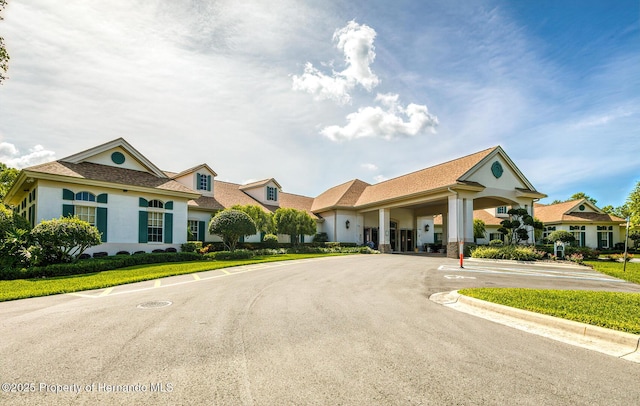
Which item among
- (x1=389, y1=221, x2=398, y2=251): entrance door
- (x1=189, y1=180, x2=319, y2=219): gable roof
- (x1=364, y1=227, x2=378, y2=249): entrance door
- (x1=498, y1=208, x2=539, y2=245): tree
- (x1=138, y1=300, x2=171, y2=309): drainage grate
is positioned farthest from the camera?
(x1=389, y1=221, x2=398, y2=251): entrance door

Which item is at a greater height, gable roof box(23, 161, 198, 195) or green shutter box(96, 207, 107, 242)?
gable roof box(23, 161, 198, 195)

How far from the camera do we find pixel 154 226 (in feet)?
72.0

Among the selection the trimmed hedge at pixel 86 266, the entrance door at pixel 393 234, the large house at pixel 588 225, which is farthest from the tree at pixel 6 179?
the large house at pixel 588 225

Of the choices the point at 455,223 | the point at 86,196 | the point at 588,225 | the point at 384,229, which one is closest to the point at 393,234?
the point at 384,229

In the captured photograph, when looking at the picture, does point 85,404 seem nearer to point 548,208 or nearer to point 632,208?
point 632,208

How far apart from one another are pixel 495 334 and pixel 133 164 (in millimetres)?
23141

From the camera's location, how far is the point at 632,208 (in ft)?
109

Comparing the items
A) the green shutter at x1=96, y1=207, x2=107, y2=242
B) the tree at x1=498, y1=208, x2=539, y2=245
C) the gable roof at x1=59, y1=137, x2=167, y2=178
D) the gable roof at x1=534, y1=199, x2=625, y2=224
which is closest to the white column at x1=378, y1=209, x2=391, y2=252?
the tree at x1=498, y1=208, x2=539, y2=245

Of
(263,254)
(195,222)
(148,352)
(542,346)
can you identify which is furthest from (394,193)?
(148,352)

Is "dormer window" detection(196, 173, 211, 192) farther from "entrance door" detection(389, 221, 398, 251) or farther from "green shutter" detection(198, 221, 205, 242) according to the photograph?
"entrance door" detection(389, 221, 398, 251)

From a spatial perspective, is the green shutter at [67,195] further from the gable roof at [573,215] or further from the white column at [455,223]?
the gable roof at [573,215]

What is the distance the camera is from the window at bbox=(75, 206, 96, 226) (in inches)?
744

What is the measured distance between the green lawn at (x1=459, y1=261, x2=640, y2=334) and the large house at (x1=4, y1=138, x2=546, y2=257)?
10.8 metres

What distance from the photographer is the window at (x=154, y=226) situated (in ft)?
71.2
